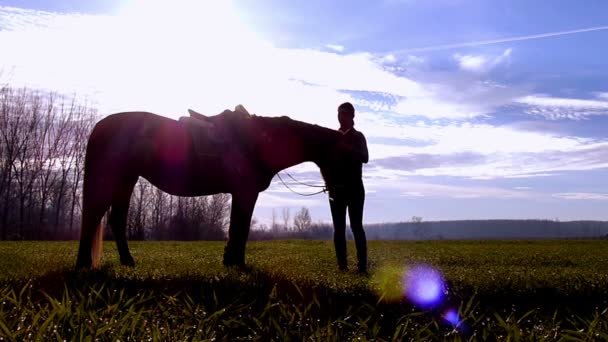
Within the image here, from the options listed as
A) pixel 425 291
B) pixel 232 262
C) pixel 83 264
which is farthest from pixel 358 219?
pixel 83 264

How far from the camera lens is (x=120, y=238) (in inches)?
353

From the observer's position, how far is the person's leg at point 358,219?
8609mm

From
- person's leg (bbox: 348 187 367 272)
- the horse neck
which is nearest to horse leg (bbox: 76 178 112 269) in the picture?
the horse neck

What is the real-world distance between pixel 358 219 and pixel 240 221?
211 cm

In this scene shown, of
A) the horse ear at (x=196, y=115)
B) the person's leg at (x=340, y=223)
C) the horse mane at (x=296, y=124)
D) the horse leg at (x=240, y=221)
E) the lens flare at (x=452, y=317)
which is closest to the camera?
the lens flare at (x=452, y=317)

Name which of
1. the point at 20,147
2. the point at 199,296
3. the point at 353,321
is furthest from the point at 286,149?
the point at 20,147

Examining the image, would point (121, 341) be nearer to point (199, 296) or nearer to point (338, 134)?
point (199, 296)

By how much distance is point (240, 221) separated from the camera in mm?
7984

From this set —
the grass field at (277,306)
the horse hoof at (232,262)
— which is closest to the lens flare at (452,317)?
the grass field at (277,306)

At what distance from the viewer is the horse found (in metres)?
8.05

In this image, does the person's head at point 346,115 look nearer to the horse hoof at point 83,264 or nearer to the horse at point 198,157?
the horse at point 198,157

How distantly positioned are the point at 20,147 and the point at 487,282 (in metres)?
43.8

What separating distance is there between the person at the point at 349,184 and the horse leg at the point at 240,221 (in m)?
1.48

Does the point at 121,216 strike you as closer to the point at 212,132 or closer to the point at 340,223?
the point at 212,132
